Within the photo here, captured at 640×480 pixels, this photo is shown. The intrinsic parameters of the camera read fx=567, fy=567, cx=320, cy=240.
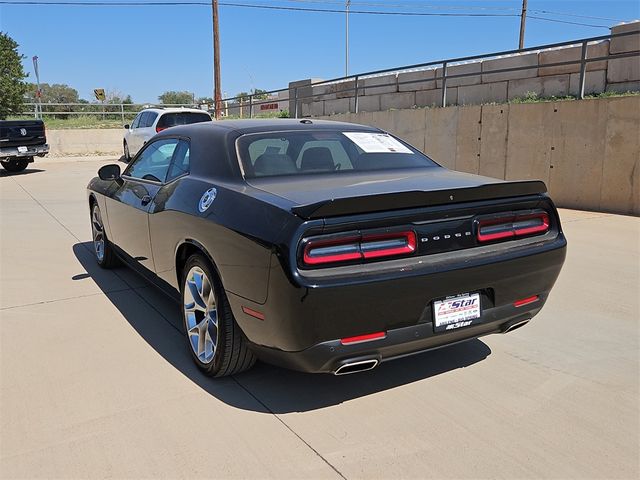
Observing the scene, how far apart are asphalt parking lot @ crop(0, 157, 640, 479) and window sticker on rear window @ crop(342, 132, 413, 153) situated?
4.92ft

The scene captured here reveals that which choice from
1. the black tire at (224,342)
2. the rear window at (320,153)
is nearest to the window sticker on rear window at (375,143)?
the rear window at (320,153)

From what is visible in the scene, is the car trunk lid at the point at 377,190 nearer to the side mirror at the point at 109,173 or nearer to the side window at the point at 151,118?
the side mirror at the point at 109,173

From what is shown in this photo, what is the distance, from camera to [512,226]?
319cm

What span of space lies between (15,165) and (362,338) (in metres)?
18.0

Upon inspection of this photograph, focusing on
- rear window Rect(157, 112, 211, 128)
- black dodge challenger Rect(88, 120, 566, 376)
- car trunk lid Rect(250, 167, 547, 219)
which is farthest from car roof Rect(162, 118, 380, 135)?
rear window Rect(157, 112, 211, 128)

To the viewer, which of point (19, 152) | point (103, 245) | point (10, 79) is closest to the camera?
point (103, 245)

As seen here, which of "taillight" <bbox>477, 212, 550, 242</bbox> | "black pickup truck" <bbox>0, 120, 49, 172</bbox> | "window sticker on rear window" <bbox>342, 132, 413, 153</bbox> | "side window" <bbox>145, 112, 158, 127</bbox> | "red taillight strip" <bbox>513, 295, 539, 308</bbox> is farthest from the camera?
"side window" <bbox>145, 112, 158, 127</bbox>

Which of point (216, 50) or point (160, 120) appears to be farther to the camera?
point (216, 50)

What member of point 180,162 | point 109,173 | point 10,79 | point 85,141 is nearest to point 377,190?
point 180,162

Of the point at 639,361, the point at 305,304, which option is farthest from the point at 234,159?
the point at 639,361

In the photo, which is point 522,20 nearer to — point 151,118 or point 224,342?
point 151,118

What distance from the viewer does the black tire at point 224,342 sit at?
310 centimetres

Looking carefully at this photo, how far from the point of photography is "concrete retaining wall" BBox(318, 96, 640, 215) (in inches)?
339

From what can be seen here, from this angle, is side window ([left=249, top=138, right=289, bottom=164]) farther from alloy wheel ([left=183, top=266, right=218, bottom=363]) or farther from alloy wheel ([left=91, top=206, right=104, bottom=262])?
alloy wheel ([left=91, top=206, right=104, bottom=262])
